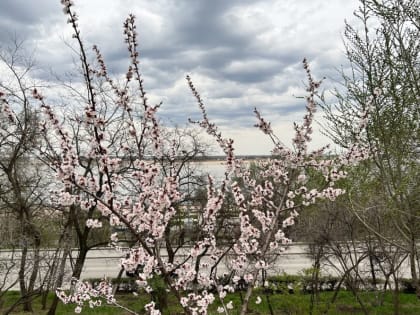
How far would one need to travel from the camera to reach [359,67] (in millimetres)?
5125

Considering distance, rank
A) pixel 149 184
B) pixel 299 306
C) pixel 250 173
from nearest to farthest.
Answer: pixel 149 184, pixel 250 173, pixel 299 306

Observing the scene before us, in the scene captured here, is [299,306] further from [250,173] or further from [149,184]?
[149,184]

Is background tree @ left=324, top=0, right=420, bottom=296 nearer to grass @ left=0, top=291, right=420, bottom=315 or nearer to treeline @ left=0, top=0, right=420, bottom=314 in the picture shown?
treeline @ left=0, top=0, right=420, bottom=314

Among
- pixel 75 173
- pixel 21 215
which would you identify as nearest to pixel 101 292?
pixel 75 173

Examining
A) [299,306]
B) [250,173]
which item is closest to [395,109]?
[250,173]

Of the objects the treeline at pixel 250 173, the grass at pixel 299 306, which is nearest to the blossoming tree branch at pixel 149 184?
the treeline at pixel 250 173

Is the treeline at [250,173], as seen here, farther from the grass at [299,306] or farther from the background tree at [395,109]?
the grass at [299,306]

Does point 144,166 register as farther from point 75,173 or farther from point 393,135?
point 393,135

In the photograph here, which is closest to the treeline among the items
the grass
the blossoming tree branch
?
the blossoming tree branch

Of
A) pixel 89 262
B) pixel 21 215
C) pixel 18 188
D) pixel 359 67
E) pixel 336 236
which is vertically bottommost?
pixel 89 262

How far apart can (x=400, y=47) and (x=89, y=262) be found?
20783 millimetres

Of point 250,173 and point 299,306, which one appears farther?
point 299,306

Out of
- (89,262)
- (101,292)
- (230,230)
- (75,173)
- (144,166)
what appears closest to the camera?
(75,173)

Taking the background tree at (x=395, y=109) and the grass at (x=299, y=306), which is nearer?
the background tree at (x=395, y=109)
